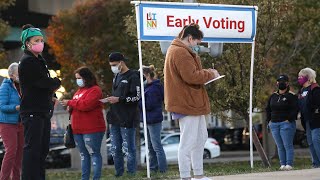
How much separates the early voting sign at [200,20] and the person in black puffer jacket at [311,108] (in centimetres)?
183

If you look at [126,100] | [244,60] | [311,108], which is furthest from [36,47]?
[244,60]

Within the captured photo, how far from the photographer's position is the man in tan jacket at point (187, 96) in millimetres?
7906

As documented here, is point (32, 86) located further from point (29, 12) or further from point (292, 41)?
point (29, 12)

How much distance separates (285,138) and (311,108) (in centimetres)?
81

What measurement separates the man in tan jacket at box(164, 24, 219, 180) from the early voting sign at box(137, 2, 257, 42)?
7.56ft

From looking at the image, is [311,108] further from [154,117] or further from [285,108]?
[154,117]

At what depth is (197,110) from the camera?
7977mm

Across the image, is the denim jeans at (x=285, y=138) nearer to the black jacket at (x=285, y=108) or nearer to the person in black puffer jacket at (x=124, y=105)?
the black jacket at (x=285, y=108)

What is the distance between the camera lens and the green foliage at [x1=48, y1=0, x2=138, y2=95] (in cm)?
Answer: 2108

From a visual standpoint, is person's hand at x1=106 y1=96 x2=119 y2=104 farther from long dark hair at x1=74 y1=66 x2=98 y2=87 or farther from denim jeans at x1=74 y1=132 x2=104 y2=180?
denim jeans at x1=74 y1=132 x2=104 y2=180

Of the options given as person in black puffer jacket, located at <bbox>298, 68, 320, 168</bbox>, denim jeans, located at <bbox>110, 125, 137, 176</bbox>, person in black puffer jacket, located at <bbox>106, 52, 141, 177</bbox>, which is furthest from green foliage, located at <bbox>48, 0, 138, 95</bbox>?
person in black puffer jacket, located at <bbox>106, 52, 141, 177</bbox>

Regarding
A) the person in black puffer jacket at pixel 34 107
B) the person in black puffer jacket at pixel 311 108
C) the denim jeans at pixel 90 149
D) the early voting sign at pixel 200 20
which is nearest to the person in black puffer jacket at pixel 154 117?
the early voting sign at pixel 200 20

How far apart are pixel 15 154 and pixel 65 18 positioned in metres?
13.4

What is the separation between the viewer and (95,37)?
849 inches
